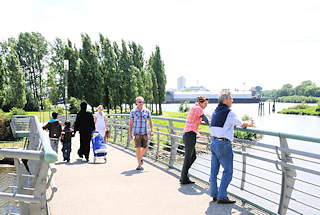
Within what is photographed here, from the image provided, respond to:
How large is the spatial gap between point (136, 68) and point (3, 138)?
36469mm

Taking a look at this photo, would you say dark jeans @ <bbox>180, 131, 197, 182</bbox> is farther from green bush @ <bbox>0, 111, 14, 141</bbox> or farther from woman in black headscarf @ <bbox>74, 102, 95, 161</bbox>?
green bush @ <bbox>0, 111, 14, 141</bbox>

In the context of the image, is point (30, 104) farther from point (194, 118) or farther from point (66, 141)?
point (194, 118)

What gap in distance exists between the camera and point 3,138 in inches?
1048

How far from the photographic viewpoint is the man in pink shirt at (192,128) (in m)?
6.47

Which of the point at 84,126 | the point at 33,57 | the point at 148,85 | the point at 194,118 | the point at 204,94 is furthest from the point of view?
the point at 204,94

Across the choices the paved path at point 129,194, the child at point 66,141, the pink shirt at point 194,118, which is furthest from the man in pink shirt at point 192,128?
the child at point 66,141

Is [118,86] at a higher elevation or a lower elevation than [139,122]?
higher

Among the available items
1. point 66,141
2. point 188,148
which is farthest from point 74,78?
point 188,148

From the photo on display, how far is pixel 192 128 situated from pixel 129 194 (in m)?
1.76

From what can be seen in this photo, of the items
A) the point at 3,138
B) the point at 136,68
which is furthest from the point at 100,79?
the point at 3,138

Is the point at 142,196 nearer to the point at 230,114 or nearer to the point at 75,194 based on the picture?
the point at 75,194

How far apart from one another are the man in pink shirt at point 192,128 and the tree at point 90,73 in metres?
47.1

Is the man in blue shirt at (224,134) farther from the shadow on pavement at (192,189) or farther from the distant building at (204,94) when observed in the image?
the distant building at (204,94)

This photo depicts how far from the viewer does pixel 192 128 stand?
6602 mm
